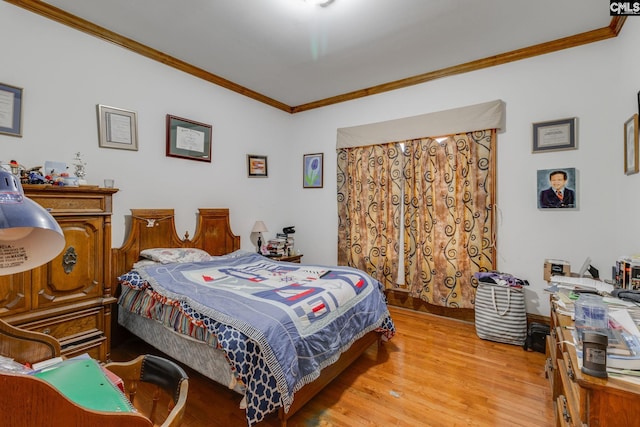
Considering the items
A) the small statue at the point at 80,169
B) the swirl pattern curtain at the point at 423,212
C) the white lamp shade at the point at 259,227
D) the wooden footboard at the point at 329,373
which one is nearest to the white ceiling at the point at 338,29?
the swirl pattern curtain at the point at 423,212

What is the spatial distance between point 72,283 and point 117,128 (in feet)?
4.84

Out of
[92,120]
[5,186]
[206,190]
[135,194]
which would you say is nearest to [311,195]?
[206,190]

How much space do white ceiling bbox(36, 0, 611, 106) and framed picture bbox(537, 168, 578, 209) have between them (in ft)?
4.18

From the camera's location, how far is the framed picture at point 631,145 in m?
2.17

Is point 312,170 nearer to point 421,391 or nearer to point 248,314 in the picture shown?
point 248,314

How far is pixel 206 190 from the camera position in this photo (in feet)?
11.8

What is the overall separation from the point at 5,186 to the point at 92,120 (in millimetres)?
2509

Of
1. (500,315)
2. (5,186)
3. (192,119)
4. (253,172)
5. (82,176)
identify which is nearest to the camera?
(5,186)

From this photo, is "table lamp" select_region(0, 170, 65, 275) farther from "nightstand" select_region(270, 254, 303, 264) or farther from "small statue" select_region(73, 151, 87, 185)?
"nightstand" select_region(270, 254, 303, 264)

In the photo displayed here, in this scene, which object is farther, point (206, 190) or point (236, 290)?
point (206, 190)

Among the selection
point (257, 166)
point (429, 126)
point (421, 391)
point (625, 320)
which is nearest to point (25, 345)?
point (421, 391)

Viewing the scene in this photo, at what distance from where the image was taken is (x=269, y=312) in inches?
68.5

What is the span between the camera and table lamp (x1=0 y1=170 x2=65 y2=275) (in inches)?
25.4

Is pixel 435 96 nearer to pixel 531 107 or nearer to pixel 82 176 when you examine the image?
pixel 531 107
